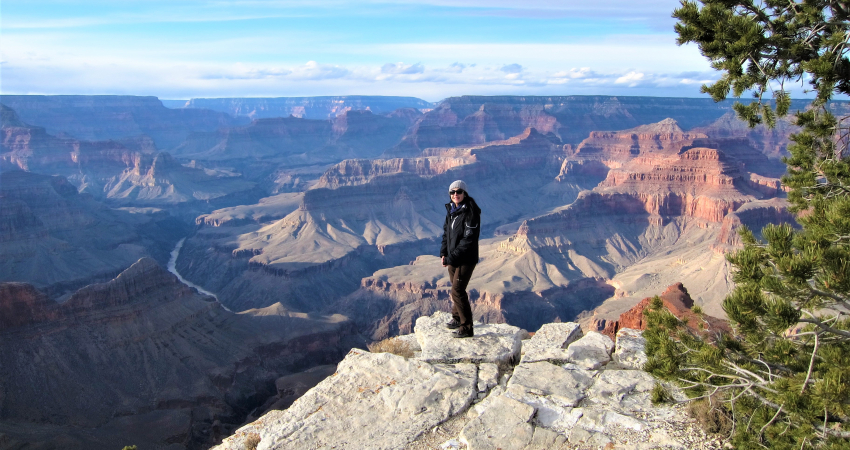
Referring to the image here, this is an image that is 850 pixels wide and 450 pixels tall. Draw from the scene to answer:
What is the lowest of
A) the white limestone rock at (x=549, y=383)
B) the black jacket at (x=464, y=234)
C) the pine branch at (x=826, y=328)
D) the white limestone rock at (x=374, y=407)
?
the white limestone rock at (x=374, y=407)

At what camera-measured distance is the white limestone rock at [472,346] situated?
13562 millimetres

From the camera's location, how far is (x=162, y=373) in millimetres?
51625

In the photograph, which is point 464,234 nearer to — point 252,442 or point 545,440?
point 545,440

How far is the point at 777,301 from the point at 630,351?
A: 5.93 metres

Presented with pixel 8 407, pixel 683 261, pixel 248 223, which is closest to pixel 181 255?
pixel 248 223

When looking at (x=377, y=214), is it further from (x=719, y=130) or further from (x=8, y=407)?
(x=719, y=130)

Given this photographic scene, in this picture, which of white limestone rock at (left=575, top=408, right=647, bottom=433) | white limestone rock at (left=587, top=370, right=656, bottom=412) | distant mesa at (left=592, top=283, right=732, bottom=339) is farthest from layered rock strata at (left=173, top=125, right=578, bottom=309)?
white limestone rock at (left=575, top=408, right=647, bottom=433)

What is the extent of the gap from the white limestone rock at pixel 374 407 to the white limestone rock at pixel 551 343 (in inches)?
67.5

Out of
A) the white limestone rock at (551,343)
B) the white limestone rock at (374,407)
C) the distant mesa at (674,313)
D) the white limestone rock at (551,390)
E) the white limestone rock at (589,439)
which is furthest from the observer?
the distant mesa at (674,313)

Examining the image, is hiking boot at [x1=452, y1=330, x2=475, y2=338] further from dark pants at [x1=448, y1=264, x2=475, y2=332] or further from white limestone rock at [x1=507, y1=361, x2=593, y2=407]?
white limestone rock at [x1=507, y1=361, x2=593, y2=407]

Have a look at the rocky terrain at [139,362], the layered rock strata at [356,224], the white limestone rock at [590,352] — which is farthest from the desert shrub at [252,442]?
the layered rock strata at [356,224]

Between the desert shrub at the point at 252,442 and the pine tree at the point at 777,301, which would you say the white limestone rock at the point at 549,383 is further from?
the desert shrub at the point at 252,442

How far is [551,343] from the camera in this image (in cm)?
1488

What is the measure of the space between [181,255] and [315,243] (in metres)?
28.4
